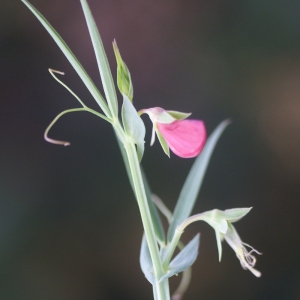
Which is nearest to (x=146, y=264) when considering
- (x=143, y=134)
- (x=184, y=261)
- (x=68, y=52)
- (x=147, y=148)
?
(x=184, y=261)

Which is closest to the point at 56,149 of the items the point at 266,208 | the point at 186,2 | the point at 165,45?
the point at 165,45

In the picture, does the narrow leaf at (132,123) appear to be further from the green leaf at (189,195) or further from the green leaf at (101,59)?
the green leaf at (189,195)

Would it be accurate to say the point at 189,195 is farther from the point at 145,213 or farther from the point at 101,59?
the point at 101,59

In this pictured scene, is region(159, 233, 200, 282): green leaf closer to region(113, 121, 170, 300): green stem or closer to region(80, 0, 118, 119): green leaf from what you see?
region(113, 121, 170, 300): green stem

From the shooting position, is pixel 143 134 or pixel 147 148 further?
pixel 147 148

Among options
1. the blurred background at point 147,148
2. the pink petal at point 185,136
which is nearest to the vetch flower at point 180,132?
the pink petal at point 185,136

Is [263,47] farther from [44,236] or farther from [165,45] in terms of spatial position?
[44,236]
